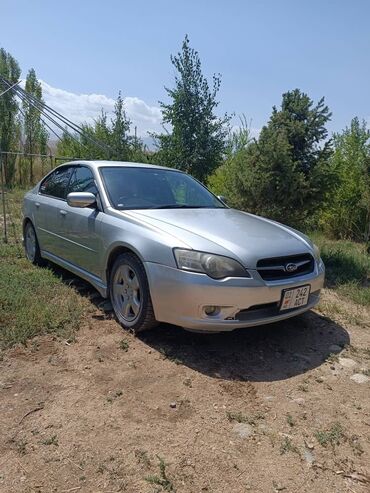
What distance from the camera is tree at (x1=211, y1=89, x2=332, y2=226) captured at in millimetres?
6301

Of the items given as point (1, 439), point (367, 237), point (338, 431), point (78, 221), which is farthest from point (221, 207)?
point (367, 237)

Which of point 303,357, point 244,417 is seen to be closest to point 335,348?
point 303,357

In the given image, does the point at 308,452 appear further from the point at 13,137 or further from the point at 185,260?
the point at 13,137

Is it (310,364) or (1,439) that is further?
(310,364)

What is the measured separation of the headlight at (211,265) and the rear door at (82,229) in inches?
47.0

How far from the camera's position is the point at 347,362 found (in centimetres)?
359

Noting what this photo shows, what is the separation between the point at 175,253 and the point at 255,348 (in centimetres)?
110

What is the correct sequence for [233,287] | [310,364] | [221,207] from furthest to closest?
[221,207] < [310,364] < [233,287]

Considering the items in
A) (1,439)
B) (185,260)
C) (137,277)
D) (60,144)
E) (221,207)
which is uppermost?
(60,144)

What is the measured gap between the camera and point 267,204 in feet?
21.8

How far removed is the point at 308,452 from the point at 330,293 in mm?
3173

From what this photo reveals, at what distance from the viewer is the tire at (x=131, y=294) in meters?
3.60

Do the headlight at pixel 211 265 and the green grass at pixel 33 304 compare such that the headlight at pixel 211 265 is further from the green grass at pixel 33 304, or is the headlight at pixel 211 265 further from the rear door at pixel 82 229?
the green grass at pixel 33 304

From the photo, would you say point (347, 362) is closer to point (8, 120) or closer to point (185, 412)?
point (185, 412)
